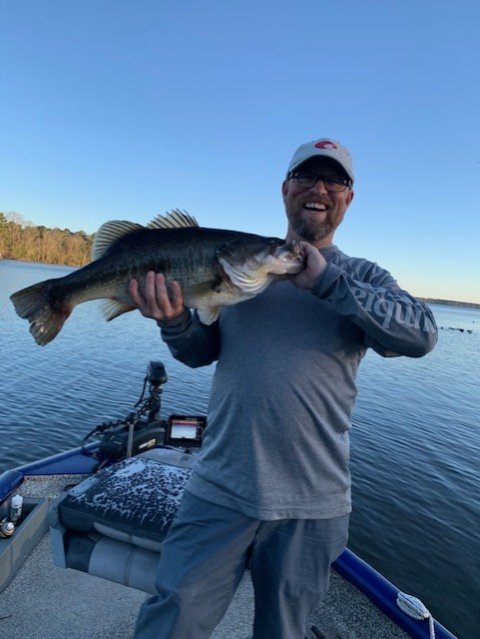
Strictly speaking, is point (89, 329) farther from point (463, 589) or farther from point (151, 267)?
point (151, 267)

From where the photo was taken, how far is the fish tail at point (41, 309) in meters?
3.13

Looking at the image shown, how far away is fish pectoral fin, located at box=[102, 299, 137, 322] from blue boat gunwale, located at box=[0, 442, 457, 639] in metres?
2.91

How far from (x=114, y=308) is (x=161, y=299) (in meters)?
0.57

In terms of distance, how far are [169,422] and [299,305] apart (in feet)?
15.0

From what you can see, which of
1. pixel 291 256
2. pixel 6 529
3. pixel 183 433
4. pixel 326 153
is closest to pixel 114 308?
pixel 291 256

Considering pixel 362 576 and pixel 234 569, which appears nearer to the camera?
pixel 234 569

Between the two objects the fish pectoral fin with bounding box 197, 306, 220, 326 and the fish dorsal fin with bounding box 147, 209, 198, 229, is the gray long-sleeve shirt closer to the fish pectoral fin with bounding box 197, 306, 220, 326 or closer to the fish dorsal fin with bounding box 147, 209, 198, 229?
the fish pectoral fin with bounding box 197, 306, 220, 326

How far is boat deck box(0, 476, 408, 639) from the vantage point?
3752mm

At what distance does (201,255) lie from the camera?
2705 mm

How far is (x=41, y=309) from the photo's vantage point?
3172 millimetres

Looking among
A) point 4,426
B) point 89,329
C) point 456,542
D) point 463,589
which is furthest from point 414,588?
point 89,329

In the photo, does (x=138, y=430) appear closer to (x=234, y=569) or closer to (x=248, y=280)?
(x=234, y=569)

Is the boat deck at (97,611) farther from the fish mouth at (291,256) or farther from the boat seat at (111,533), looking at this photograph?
the fish mouth at (291,256)

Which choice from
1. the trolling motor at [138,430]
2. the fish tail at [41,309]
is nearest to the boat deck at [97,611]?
the trolling motor at [138,430]
